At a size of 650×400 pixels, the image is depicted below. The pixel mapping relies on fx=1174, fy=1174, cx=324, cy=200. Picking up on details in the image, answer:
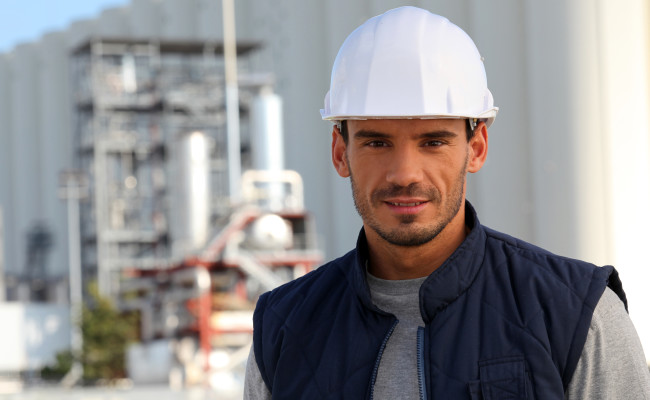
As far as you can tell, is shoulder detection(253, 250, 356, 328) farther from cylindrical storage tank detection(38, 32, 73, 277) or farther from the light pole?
cylindrical storage tank detection(38, 32, 73, 277)

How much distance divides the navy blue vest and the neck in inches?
1.8

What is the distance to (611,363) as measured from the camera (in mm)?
2592

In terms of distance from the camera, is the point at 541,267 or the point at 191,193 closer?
the point at 541,267

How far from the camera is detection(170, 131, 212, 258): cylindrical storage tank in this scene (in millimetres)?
39625

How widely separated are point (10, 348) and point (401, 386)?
45.8m

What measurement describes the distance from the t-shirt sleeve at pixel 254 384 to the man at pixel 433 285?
6cm

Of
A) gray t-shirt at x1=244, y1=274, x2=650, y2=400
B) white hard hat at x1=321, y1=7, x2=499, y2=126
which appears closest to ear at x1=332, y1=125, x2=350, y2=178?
white hard hat at x1=321, y1=7, x2=499, y2=126

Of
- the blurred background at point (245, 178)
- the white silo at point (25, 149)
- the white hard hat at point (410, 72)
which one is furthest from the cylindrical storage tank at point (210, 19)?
the white hard hat at point (410, 72)

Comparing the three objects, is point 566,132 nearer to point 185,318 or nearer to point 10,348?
point 185,318

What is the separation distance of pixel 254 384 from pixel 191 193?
120 ft

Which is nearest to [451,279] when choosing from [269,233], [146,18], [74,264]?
[269,233]

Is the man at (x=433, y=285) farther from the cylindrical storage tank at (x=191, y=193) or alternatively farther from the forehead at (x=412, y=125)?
the cylindrical storage tank at (x=191, y=193)

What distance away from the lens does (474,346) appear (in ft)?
8.85

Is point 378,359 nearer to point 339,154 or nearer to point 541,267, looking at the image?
point 541,267
